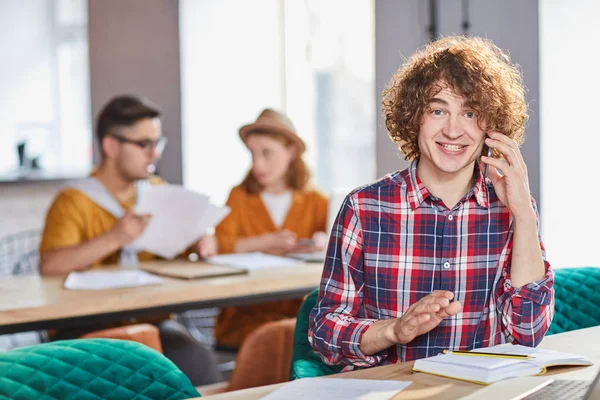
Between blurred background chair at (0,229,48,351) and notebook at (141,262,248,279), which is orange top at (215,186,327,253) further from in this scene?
blurred background chair at (0,229,48,351)

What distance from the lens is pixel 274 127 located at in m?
3.35

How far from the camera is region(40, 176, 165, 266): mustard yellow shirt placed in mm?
2902

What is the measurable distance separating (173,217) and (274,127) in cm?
68

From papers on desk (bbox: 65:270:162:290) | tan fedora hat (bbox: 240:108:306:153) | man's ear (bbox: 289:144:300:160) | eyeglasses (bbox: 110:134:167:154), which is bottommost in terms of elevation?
papers on desk (bbox: 65:270:162:290)

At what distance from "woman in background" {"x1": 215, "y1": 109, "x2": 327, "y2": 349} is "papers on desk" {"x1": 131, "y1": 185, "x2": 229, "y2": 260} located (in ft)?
1.13

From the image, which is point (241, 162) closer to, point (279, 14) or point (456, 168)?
point (279, 14)

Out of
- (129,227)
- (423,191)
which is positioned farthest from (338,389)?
(129,227)

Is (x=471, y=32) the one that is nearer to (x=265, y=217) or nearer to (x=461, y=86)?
(x=265, y=217)

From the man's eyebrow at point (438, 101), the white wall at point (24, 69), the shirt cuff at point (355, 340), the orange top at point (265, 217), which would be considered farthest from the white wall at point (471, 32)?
the white wall at point (24, 69)

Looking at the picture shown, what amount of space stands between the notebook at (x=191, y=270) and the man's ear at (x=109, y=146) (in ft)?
1.50

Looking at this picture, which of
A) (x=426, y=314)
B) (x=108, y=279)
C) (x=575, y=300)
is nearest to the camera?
Result: (x=426, y=314)

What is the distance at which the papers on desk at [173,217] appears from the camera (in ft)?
9.25

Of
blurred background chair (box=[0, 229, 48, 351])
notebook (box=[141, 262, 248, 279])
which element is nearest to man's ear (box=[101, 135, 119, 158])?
notebook (box=[141, 262, 248, 279])

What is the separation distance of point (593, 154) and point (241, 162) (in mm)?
3467
